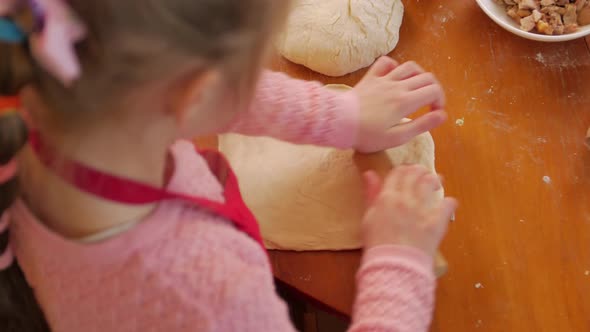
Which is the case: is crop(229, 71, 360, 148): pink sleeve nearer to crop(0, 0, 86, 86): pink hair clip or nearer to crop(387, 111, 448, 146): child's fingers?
crop(387, 111, 448, 146): child's fingers

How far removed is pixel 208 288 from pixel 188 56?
23 cm

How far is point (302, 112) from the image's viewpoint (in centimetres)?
71

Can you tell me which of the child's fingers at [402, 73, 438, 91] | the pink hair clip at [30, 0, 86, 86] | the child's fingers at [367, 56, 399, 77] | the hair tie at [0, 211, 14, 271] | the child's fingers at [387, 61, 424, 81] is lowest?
the child's fingers at [402, 73, 438, 91]

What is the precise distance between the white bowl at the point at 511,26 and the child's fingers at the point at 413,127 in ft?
0.73

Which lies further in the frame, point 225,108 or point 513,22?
point 513,22

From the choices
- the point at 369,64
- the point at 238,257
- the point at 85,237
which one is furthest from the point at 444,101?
the point at 85,237

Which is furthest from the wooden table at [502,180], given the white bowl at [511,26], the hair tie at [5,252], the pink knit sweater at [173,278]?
the hair tie at [5,252]

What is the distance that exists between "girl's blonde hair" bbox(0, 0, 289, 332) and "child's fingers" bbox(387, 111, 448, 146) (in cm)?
34

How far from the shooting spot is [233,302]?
519 mm

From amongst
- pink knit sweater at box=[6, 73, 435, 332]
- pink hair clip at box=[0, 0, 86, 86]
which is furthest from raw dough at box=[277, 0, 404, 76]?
pink hair clip at box=[0, 0, 86, 86]

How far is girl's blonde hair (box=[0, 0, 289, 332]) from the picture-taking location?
0.36 metres

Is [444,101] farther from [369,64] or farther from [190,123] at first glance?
[190,123]

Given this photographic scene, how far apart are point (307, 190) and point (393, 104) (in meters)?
0.16

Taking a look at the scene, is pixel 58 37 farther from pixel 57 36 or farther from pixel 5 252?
pixel 5 252
